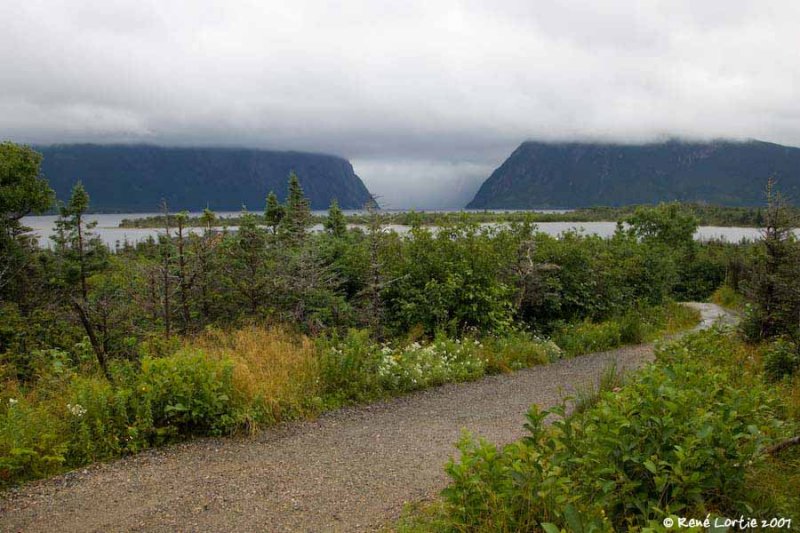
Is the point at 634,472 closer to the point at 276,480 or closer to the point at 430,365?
the point at 276,480

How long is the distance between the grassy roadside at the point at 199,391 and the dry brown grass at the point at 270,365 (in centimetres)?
1

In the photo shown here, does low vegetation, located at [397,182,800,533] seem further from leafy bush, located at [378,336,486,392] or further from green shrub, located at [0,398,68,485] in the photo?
leafy bush, located at [378,336,486,392]

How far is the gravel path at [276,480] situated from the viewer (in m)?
4.50

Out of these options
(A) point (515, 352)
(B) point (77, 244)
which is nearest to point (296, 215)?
(A) point (515, 352)

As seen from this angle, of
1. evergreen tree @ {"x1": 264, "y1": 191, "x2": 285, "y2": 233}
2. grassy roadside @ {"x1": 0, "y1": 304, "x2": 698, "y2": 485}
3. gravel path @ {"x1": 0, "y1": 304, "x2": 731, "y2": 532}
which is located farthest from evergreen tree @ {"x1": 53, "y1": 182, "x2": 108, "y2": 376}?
gravel path @ {"x1": 0, "y1": 304, "x2": 731, "y2": 532}

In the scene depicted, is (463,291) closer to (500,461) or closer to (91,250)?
(500,461)

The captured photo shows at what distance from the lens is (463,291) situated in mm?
11703

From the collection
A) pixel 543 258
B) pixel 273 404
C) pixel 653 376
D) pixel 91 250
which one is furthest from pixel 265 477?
pixel 91 250

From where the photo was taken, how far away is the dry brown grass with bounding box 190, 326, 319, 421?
680 cm

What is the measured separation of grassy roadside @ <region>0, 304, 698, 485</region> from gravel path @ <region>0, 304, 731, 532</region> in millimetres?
267

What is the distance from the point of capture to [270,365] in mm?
7465

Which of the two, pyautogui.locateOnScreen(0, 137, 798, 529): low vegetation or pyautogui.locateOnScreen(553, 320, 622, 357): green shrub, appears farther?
pyautogui.locateOnScreen(553, 320, 622, 357): green shrub

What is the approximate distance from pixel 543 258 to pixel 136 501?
12.1 meters

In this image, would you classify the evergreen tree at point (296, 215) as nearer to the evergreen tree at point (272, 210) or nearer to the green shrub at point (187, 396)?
the evergreen tree at point (272, 210)
